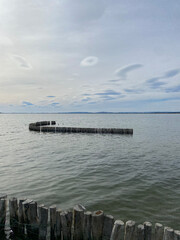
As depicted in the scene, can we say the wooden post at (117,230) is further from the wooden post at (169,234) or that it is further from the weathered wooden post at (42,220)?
the weathered wooden post at (42,220)

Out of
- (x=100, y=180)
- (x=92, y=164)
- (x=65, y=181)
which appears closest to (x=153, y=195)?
(x=100, y=180)

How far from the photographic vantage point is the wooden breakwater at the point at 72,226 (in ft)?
14.2

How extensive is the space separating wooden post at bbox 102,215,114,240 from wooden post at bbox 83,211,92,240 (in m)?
0.42

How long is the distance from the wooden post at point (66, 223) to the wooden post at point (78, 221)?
165 millimetres

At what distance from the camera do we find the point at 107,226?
4723mm

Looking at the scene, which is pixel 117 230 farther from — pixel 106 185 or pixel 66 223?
pixel 106 185

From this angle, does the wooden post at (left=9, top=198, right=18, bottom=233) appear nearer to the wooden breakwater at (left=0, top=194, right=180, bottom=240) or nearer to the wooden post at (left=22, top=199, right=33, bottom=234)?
the wooden breakwater at (left=0, top=194, right=180, bottom=240)

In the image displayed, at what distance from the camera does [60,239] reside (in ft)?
17.6

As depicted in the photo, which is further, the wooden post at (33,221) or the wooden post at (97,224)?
the wooden post at (33,221)

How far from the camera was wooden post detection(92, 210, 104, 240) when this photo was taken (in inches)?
185

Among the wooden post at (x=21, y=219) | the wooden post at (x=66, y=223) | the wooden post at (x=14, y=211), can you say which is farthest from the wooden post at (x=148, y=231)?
the wooden post at (x=14, y=211)

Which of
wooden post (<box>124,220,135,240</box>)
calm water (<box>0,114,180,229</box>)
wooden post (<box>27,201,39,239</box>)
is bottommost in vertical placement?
calm water (<box>0,114,180,229</box>)

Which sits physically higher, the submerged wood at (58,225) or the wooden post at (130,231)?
the wooden post at (130,231)

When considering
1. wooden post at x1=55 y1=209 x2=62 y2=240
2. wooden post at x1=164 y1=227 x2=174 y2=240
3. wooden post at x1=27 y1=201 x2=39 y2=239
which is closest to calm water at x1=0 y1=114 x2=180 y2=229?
wooden post at x1=27 y1=201 x2=39 y2=239
